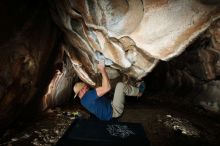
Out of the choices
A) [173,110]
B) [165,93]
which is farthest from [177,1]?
[165,93]

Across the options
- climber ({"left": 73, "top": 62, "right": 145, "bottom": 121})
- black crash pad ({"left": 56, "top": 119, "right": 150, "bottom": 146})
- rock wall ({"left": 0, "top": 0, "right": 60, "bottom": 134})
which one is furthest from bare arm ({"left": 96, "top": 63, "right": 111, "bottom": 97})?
black crash pad ({"left": 56, "top": 119, "right": 150, "bottom": 146})

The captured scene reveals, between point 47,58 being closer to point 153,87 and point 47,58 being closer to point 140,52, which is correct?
point 140,52

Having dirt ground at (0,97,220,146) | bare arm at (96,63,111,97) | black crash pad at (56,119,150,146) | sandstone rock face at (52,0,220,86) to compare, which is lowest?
dirt ground at (0,97,220,146)

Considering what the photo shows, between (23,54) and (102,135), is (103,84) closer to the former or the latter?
(23,54)

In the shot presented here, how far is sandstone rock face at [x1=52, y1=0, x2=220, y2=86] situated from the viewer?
370cm

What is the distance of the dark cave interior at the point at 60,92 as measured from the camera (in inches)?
182

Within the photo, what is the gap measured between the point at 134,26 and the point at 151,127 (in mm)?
3117

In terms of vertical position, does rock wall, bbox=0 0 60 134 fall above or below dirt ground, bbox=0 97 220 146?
above

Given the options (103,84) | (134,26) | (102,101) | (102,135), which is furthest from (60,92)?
(102,135)

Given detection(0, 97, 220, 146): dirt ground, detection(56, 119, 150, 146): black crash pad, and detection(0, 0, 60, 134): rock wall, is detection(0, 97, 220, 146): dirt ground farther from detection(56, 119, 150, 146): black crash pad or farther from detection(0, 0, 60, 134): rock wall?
detection(56, 119, 150, 146): black crash pad

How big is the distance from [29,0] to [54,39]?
1289 millimetres

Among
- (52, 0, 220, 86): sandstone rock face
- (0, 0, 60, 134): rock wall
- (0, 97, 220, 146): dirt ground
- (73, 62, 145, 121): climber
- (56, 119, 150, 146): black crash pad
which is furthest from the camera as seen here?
(73, 62, 145, 121): climber

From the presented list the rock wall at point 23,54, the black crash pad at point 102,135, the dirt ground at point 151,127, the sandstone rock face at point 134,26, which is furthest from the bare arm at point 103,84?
the black crash pad at point 102,135

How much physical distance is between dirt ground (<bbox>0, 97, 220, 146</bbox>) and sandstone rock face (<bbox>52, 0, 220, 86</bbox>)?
1547 millimetres
